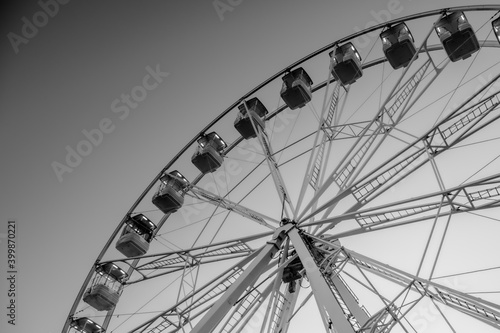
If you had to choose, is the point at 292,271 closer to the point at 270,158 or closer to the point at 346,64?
the point at 270,158

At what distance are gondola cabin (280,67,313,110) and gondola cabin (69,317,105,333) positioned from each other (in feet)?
29.1

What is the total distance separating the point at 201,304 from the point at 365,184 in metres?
4.67

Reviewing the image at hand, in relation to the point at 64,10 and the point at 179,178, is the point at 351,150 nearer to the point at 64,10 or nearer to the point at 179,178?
the point at 179,178

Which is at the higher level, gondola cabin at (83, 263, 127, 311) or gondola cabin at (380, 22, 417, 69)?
gondola cabin at (380, 22, 417, 69)

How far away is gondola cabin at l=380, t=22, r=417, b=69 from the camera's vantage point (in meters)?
13.8

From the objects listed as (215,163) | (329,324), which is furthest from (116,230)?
(329,324)

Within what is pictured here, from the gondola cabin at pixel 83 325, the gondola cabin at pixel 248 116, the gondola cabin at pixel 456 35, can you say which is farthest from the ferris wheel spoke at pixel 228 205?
the gondola cabin at pixel 456 35

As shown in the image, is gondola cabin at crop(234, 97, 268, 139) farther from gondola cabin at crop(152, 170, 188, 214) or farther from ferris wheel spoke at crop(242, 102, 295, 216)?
gondola cabin at crop(152, 170, 188, 214)

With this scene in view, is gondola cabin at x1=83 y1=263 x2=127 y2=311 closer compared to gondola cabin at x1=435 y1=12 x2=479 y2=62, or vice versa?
gondola cabin at x1=435 y1=12 x2=479 y2=62

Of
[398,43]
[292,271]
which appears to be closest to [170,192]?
[292,271]

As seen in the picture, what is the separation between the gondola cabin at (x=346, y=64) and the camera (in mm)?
14500

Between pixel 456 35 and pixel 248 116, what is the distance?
6254mm

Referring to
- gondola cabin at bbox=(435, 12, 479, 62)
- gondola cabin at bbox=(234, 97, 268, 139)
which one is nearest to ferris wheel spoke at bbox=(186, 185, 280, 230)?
gondola cabin at bbox=(234, 97, 268, 139)

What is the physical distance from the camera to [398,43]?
1380 cm
